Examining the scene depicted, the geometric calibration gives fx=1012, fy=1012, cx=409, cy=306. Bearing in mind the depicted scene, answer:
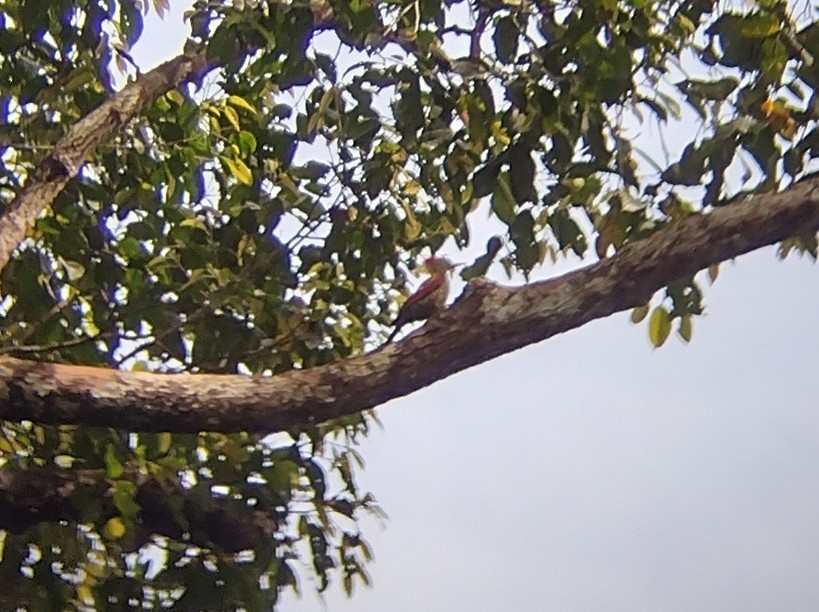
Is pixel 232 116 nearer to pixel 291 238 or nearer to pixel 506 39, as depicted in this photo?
pixel 291 238

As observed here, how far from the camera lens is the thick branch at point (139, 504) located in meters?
1.53

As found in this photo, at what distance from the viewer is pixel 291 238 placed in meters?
1.58

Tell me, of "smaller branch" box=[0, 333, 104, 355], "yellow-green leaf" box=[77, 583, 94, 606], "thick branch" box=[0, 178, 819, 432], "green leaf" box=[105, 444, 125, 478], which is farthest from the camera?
"yellow-green leaf" box=[77, 583, 94, 606]

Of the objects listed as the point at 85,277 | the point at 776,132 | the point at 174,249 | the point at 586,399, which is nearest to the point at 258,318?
the point at 174,249

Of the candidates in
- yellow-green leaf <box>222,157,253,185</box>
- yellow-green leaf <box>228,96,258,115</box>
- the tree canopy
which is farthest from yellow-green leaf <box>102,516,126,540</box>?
yellow-green leaf <box>228,96,258,115</box>

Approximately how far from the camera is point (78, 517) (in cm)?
152

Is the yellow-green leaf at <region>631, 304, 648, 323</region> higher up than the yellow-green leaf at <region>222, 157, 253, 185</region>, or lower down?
lower down

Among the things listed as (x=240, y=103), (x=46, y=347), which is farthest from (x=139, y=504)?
(x=240, y=103)

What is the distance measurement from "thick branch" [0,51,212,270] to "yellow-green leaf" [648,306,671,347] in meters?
0.85

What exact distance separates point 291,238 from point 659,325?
57cm

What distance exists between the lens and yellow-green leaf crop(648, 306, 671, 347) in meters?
1.44

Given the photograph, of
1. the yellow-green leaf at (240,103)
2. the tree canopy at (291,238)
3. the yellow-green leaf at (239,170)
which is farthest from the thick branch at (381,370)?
the yellow-green leaf at (240,103)

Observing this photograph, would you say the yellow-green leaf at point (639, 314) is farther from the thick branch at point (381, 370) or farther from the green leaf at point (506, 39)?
the green leaf at point (506, 39)

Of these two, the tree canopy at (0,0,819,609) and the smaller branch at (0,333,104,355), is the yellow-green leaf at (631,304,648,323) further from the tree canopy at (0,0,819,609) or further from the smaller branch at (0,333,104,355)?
the smaller branch at (0,333,104,355)
